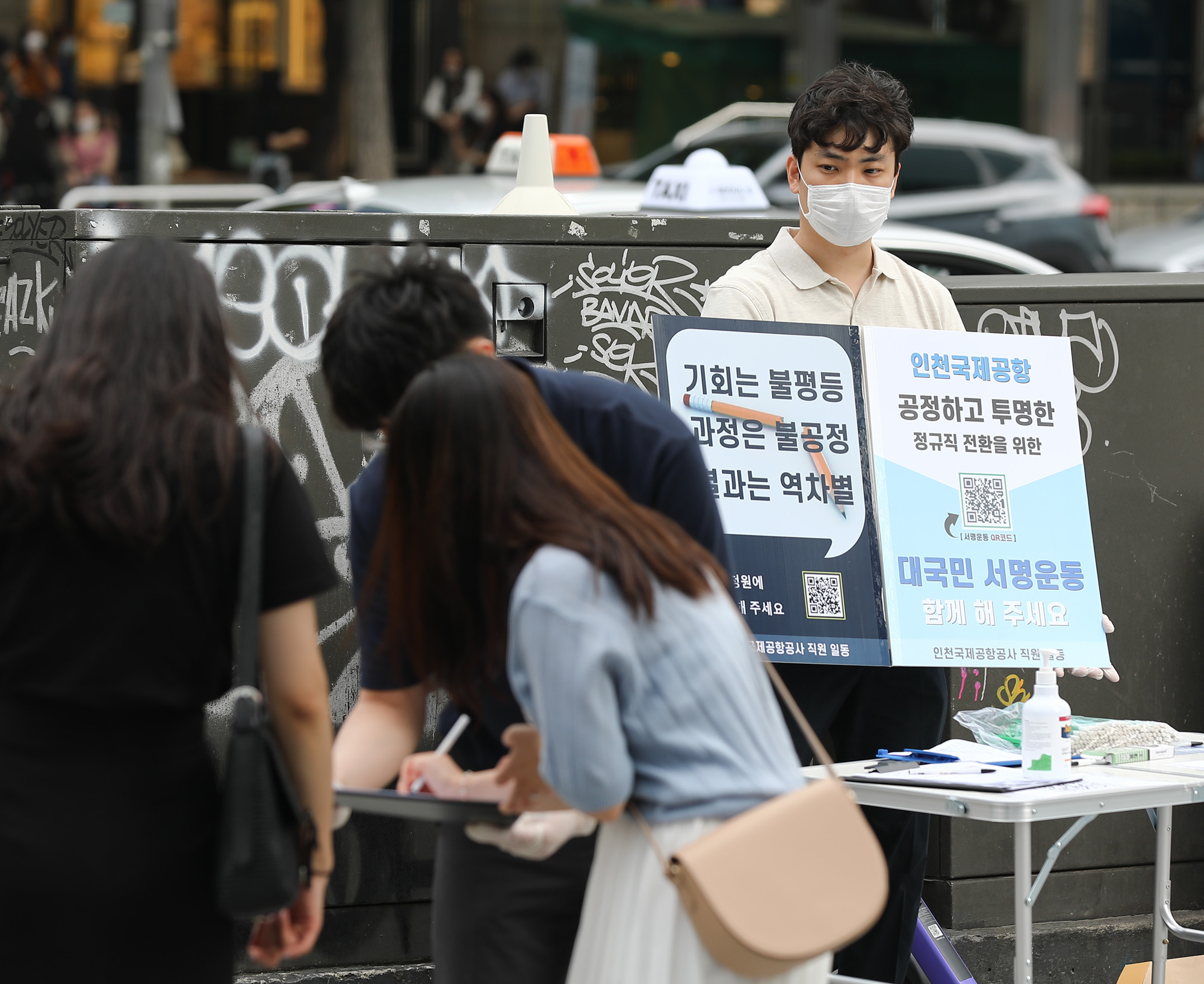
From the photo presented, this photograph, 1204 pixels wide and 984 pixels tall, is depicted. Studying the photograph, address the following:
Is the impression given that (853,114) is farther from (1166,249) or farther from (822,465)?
(1166,249)

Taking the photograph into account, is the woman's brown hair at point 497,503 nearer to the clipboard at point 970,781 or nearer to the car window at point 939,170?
the clipboard at point 970,781

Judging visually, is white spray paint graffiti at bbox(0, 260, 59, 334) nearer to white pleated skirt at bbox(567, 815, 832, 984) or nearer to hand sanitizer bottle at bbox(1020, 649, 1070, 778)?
white pleated skirt at bbox(567, 815, 832, 984)

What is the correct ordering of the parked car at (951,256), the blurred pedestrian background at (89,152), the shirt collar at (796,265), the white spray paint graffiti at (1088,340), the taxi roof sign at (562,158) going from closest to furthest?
the shirt collar at (796,265), the white spray paint graffiti at (1088,340), the parked car at (951,256), the taxi roof sign at (562,158), the blurred pedestrian background at (89,152)

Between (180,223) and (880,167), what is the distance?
5.24 ft

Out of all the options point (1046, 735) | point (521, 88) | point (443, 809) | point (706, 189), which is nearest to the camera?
point (443, 809)

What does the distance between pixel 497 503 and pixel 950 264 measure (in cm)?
424

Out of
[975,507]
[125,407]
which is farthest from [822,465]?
[125,407]

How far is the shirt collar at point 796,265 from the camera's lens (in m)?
3.61

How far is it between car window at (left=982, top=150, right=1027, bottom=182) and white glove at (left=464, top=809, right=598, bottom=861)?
11.0 meters

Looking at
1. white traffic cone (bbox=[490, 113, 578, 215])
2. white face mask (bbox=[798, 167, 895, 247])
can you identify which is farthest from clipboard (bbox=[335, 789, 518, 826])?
white traffic cone (bbox=[490, 113, 578, 215])

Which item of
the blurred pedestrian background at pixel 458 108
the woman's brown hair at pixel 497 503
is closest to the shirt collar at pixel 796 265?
the woman's brown hair at pixel 497 503

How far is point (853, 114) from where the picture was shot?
3.50 m

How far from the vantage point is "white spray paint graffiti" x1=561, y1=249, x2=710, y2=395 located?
402 centimetres

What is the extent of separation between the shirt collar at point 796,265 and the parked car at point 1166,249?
916 cm
